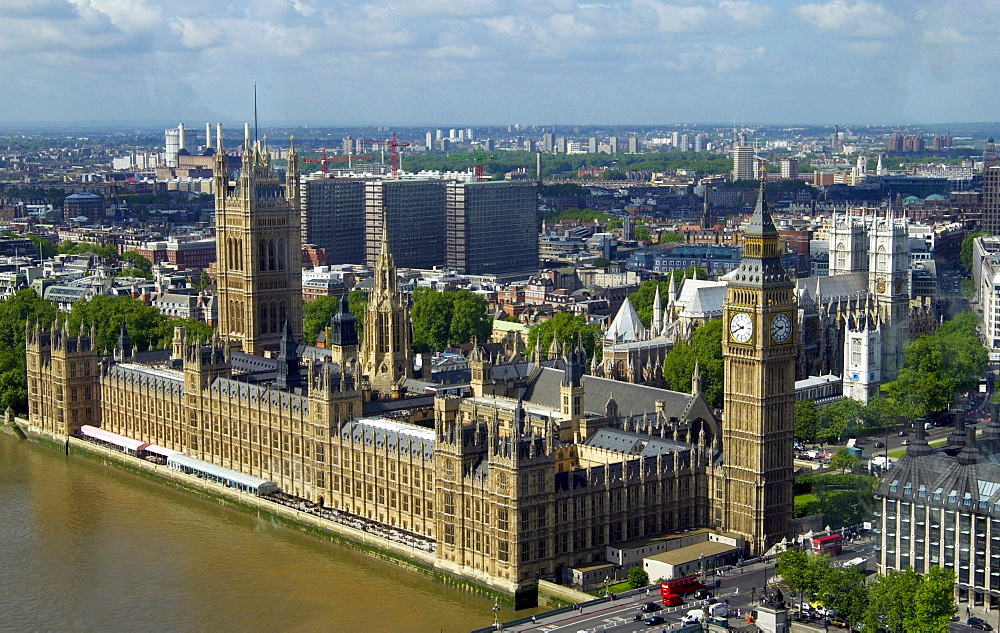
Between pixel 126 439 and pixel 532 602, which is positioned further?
pixel 126 439

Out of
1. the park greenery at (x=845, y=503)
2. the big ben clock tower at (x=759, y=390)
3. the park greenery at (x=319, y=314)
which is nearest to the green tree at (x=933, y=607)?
the big ben clock tower at (x=759, y=390)

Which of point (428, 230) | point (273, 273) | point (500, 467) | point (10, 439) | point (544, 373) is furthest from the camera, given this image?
point (428, 230)

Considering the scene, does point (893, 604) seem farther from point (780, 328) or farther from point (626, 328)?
point (626, 328)

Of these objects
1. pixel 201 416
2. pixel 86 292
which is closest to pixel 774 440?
pixel 201 416

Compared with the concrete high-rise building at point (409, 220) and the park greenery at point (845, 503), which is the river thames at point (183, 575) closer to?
the park greenery at point (845, 503)

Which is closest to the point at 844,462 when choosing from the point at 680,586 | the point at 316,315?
the point at 680,586

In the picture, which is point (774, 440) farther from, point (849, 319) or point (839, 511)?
point (849, 319)
